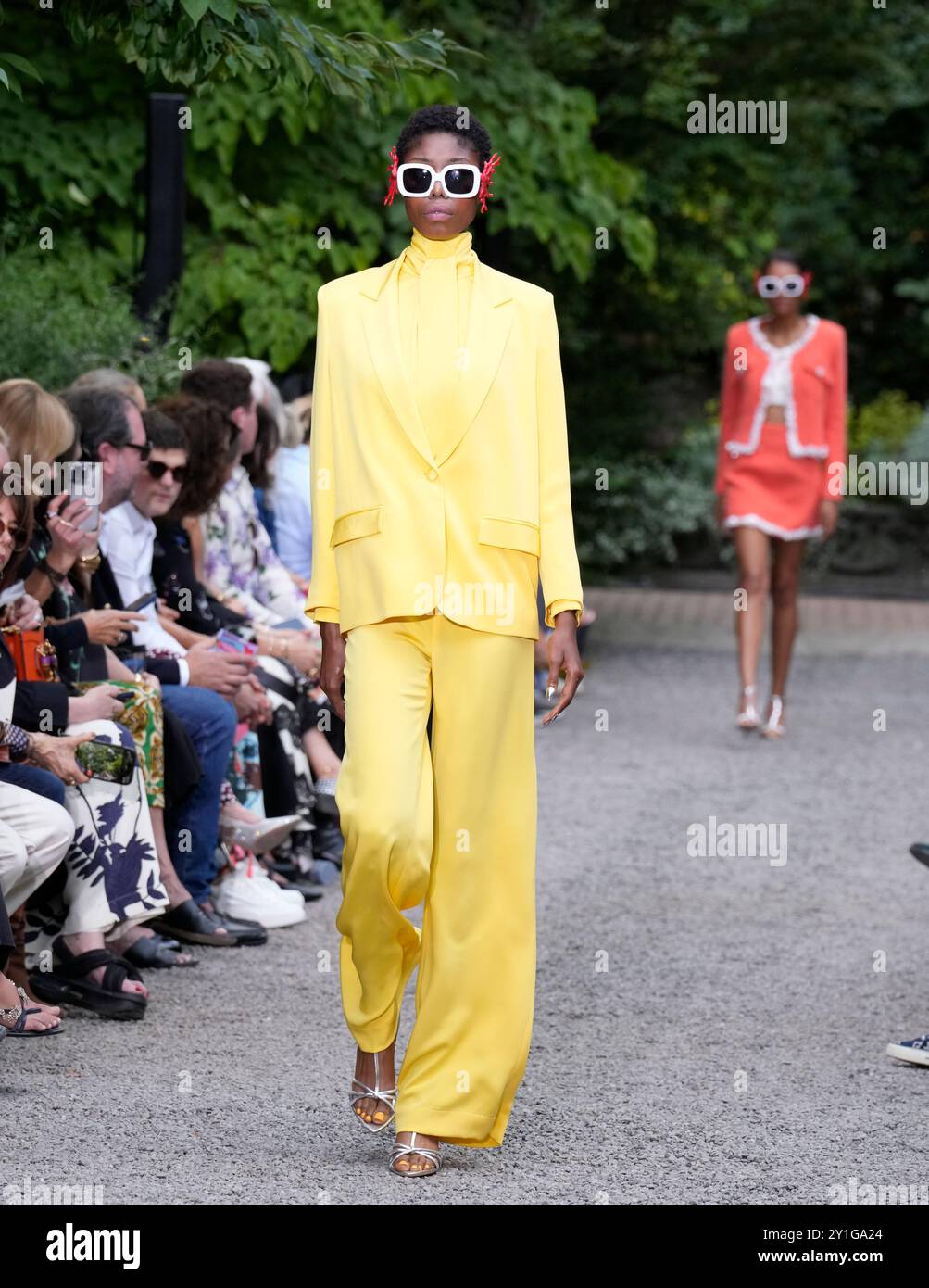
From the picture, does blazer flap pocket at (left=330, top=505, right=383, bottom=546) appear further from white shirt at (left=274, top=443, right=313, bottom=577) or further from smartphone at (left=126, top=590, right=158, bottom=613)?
white shirt at (left=274, top=443, right=313, bottom=577)

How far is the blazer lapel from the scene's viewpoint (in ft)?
14.0

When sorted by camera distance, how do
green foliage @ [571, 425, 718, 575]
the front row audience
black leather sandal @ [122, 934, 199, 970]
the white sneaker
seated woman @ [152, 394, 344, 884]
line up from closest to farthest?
1. the front row audience
2. black leather sandal @ [122, 934, 199, 970]
3. the white sneaker
4. seated woman @ [152, 394, 344, 884]
5. green foliage @ [571, 425, 718, 575]

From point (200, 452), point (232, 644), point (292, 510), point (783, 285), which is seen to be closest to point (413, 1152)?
point (232, 644)

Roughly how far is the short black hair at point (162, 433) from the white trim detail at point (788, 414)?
4224 millimetres

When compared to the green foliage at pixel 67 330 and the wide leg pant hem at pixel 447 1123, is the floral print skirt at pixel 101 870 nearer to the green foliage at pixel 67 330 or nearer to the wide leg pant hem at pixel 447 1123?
the wide leg pant hem at pixel 447 1123


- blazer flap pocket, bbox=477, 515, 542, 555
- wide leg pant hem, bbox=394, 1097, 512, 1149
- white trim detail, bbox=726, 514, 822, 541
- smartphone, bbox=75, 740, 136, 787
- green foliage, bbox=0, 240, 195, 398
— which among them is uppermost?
green foliage, bbox=0, 240, 195, 398

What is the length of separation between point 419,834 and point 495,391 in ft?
2.92

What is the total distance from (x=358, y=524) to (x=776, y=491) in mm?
6312

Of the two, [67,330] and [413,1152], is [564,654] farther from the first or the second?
[67,330]

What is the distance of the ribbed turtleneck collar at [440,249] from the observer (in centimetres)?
439

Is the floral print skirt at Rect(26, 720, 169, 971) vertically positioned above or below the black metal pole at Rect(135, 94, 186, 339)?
below

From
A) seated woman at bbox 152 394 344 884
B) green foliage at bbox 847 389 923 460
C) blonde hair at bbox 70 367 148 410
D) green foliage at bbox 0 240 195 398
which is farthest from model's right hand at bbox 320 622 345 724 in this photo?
green foliage at bbox 847 389 923 460

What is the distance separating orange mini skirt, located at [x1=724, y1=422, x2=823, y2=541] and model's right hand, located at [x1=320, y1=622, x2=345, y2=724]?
6.09 metres

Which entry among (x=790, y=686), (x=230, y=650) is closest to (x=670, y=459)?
(x=790, y=686)
